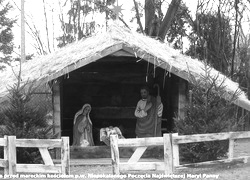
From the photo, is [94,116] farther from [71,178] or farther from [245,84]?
[245,84]

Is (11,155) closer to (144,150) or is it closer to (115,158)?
(115,158)

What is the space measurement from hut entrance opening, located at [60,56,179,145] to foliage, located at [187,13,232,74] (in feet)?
30.2

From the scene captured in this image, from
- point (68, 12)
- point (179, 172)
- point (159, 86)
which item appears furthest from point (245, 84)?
point (179, 172)

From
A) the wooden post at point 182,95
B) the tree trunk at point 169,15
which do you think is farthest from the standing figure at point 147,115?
the tree trunk at point 169,15

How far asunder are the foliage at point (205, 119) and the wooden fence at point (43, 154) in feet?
9.46

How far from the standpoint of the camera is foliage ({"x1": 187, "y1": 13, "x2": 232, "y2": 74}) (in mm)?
22922

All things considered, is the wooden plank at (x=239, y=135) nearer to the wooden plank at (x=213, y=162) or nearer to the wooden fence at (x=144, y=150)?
the wooden plank at (x=213, y=162)

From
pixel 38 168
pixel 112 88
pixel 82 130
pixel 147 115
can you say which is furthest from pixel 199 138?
pixel 112 88

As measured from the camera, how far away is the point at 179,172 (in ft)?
28.1

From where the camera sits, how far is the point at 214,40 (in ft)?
77.6

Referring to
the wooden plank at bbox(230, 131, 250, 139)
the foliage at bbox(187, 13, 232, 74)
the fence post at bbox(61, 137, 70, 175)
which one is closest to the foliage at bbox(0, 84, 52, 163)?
the fence post at bbox(61, 137, 70, 175)

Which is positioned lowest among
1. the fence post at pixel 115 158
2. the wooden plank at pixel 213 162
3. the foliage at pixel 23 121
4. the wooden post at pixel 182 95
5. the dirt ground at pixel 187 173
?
the dirt ground at pixel 187 173

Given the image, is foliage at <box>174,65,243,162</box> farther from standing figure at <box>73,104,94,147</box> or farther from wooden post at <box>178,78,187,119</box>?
standing figure at <box>73,104,94,147</box>

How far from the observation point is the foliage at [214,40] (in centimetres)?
2292
